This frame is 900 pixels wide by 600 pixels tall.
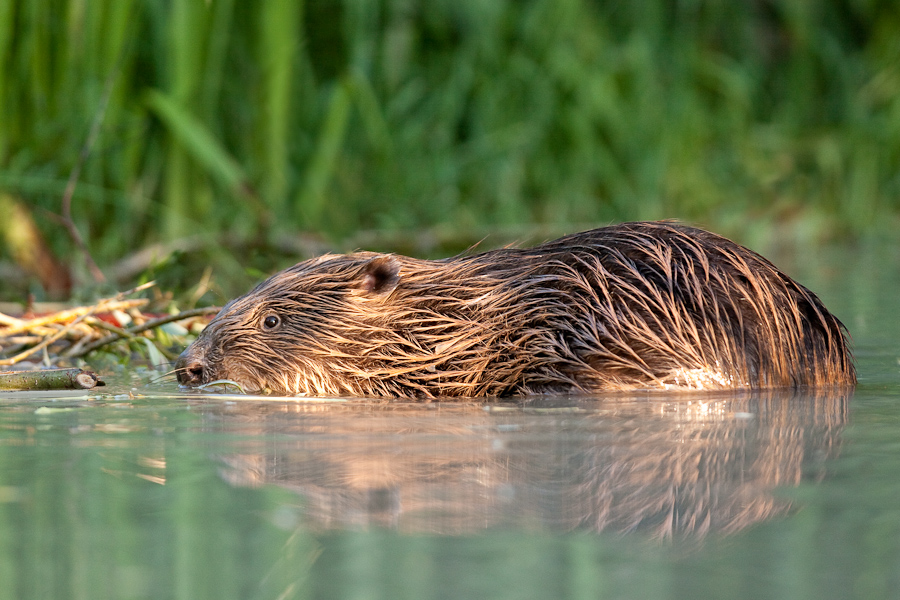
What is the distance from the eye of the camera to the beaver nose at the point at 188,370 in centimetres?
311

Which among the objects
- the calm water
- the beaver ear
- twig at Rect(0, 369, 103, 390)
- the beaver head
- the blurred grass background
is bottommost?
the calm water

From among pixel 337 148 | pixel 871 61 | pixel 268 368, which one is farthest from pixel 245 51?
pixel 871 61

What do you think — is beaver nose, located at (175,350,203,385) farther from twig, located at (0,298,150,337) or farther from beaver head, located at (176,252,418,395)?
twig, located at (0,298,150,337)

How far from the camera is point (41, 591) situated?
1.32m

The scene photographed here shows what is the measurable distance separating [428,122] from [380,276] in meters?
3.48

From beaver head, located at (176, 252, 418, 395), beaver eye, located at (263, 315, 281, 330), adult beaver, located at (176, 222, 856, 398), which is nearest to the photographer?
adult beaver, located at (176, 222, 856, 398)

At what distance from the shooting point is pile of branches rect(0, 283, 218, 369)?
11.4ft

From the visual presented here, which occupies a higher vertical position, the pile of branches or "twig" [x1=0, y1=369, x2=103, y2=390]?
the pile of branches

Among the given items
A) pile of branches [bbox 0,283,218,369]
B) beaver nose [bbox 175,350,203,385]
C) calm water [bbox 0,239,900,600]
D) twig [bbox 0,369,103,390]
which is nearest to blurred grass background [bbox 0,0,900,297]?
pile of branches [bbox 0,283,218,369]

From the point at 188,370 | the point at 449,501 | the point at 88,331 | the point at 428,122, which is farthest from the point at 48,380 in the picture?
the point at 428,122

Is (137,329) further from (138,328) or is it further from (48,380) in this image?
(48,380)

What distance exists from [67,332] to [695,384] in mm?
1933

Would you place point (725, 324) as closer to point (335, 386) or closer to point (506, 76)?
point (335, 386)

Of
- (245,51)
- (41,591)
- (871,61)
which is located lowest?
(41,591)
